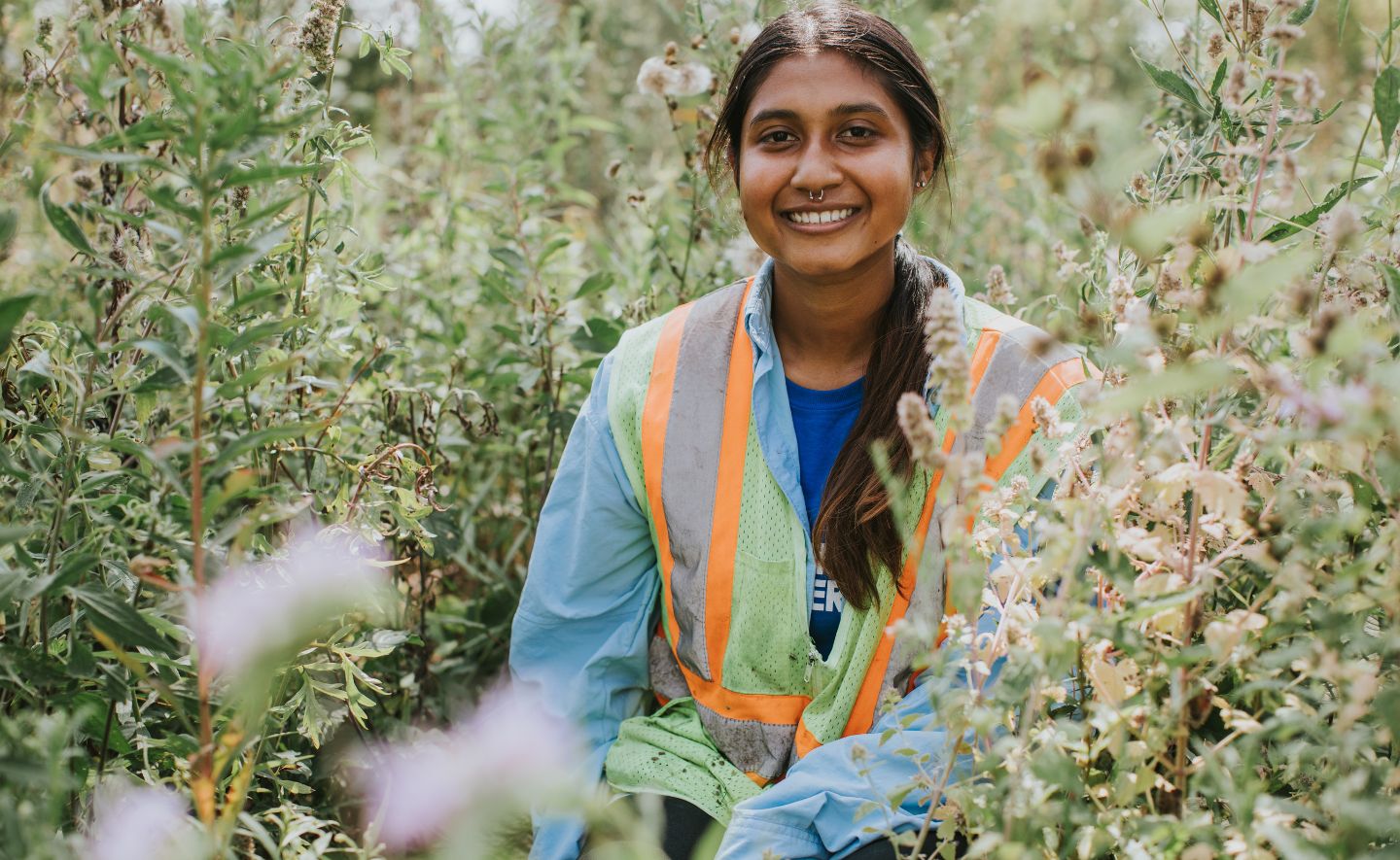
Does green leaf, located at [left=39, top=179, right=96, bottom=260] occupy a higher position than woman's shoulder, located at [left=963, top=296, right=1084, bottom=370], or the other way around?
green leaf, located at [left=39, top=179, right=96, bottom=260]

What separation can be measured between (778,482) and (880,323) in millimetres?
325

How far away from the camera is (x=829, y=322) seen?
1.77m

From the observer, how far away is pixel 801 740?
1.59 meters

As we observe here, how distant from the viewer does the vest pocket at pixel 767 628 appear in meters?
1.60

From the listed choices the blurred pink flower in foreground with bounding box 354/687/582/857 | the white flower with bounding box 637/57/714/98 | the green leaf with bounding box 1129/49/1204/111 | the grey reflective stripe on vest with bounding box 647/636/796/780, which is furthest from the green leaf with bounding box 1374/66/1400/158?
the white flower with bounding box 637/57/714/98

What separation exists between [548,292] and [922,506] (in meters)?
0.99

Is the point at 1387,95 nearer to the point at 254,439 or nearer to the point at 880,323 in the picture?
the point at 880,323

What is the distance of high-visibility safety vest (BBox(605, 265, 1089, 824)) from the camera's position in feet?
5.14

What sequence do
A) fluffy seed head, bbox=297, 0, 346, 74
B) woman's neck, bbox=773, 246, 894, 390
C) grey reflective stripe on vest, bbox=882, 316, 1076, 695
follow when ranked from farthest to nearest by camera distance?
woman's neck, bbox=773, 246, 894, 390, grey reflective stripe on vest, bbox=882, 316, 1076, 695, fluffy seed head, bbox=297, 0, 346, 74

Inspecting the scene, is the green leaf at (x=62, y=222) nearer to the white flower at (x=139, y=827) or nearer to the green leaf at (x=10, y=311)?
the green leaf at (x=10, y=311)

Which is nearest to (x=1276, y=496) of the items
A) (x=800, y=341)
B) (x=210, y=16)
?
(x=800, y=341)

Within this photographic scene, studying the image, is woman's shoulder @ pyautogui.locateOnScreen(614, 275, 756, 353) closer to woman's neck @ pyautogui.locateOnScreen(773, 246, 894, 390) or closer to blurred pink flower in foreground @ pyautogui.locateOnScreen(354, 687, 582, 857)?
woman's neck @ pyautogui.locateOnScreen(773, 246, 894, 390)

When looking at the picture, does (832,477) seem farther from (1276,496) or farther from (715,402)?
(1276,496)

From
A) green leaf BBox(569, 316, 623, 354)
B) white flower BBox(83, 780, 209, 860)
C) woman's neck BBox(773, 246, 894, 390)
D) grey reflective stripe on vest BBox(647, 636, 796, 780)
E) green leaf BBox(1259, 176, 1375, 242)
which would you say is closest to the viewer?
white flower BBox(83, 780, 209, 860)
